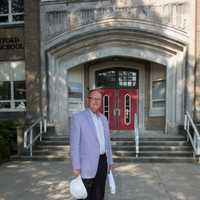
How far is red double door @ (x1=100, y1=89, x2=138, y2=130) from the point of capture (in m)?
12.5

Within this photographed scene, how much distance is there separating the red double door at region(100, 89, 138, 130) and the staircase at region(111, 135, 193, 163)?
7.98ft

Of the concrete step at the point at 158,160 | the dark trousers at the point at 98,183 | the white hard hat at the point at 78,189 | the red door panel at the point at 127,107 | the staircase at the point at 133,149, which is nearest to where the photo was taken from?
the white hard hat at the point at 78,189

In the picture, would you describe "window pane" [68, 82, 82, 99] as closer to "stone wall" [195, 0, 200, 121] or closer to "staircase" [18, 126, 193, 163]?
"staircase" [18, 126, 193, 163]

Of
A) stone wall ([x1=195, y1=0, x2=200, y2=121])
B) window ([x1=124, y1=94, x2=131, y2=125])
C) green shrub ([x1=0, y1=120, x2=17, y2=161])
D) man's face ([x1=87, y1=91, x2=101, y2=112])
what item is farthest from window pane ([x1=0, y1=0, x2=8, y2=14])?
man's face ([x1=87, y1=91, x2=101, y2=112])

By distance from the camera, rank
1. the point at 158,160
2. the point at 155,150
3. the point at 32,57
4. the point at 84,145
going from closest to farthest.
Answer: the point at 84,145
the point at 158,160
the point at 155,150
the point at 32,57

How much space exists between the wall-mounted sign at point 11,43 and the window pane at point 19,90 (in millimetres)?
1586

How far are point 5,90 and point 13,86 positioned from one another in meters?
0.47

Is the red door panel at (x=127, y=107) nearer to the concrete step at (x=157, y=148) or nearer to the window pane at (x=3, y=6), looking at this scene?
the concrete step at (x=157, y=148)

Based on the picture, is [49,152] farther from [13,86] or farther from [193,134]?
[193,134]

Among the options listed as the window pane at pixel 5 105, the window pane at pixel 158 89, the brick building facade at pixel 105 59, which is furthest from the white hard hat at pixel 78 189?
the window pane at pixel 5 105

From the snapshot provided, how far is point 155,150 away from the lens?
9.25 meters

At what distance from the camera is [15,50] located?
11.9m

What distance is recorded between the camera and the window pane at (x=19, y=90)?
→ 480 inches

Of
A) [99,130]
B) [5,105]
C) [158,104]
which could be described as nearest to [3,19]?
[5,105]
